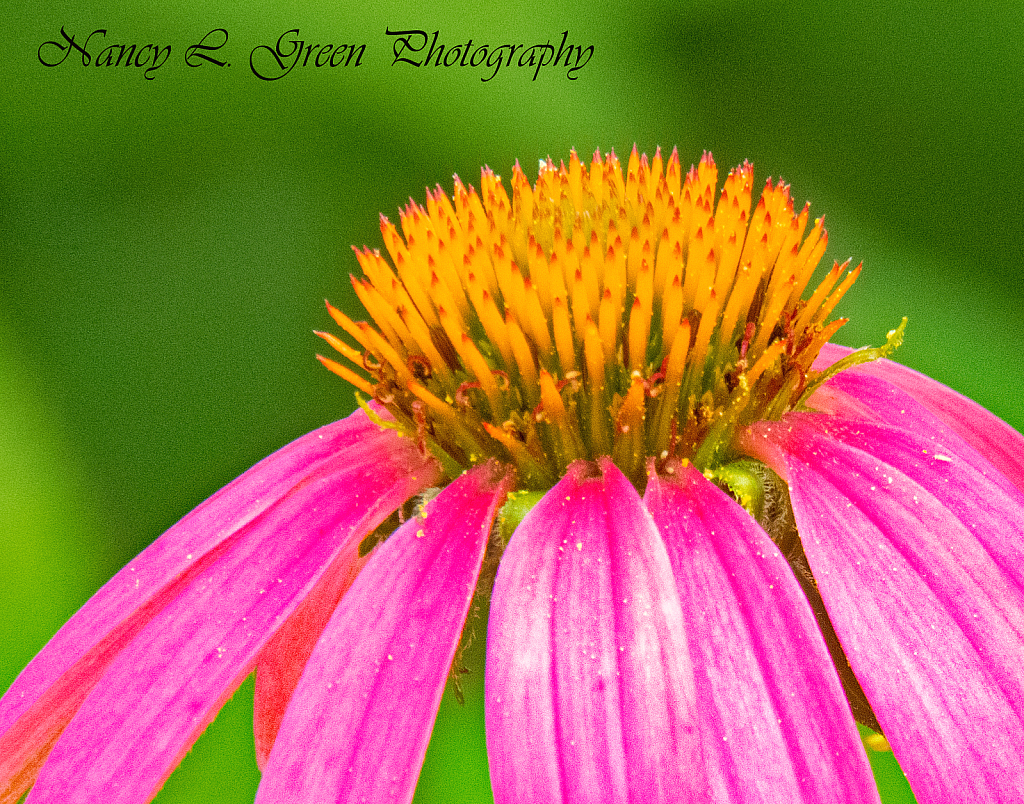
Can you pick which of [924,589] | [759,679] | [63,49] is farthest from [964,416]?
[63,49]

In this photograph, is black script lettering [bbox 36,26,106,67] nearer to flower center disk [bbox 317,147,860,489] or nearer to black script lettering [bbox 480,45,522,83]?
black script lettering [bbox 480,45,522,83]

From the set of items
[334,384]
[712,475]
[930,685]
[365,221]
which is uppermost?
[365,221]

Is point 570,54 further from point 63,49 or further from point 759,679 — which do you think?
point 759,679

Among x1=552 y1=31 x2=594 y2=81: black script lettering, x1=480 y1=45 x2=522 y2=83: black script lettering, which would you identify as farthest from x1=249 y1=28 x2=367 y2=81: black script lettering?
x1=552 y1=31 x2=594 y2=81: black script lettering

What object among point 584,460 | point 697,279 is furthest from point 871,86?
point 584,460

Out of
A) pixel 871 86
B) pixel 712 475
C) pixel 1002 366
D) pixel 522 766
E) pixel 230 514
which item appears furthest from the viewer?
pixel 871 86

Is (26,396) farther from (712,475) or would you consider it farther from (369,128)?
(712,475)
